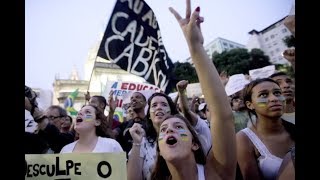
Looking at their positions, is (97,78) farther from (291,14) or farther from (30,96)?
(291,14)

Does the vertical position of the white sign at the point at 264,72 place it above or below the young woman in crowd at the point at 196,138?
above

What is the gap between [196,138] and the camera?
7.52ft

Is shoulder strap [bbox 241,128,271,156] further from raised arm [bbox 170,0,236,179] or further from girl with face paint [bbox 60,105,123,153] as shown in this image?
girl with face paint [bbox 60,105,123,153]

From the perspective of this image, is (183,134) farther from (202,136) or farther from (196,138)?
(202,136)

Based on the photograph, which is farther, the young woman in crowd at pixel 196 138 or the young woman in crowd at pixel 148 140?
the young woman in crowd at pixel 148 140

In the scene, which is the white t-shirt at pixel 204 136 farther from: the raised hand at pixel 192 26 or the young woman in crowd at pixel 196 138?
the raised hand at pixel 192 26

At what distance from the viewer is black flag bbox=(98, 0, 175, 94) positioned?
3.68 metres

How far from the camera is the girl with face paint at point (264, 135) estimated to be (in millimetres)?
2227

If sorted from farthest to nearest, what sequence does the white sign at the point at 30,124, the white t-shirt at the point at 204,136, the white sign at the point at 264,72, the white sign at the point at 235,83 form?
the white sign at the point at 235,83 → the white sign at the point at 264,72 → the white sign at the point at 30,124 → the white t-shirt at the point at 204,136

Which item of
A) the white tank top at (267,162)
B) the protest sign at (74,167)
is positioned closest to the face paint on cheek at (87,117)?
the protest sign at (74,167)

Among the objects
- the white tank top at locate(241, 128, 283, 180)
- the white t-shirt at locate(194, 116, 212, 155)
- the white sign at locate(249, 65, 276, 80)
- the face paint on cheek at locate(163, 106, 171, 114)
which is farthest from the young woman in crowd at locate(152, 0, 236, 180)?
the white sign at locate(249, 65, 276, 80)

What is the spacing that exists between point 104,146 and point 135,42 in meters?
1.42

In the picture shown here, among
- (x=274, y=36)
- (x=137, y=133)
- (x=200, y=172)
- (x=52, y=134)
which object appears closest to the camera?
(x=200, y=172)

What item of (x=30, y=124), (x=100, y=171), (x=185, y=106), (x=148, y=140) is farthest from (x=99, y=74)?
(x=100, y=171)
